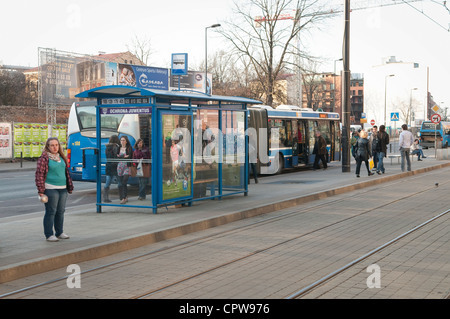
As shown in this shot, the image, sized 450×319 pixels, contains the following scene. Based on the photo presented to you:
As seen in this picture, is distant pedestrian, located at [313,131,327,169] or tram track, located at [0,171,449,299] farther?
distant pedestrian, located at [313,131,327,169]

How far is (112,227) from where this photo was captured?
1009 cm

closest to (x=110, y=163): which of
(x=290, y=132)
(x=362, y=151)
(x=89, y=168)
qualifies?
(x=89, y=168)

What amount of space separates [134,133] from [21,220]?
9.23ft

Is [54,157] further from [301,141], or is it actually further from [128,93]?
[301,141]

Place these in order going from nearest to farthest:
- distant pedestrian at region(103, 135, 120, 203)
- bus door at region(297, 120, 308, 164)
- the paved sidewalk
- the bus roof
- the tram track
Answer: the tram track < the paved sidewalk < the bus roof < distant pedestrian at region(103, 135, 120, 203) < bus door at region(297, 120, 308, 164)

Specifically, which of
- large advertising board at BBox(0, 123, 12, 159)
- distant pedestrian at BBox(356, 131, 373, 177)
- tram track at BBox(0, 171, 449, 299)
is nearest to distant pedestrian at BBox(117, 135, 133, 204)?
tram track at BBox(0, 171, 449, 299)

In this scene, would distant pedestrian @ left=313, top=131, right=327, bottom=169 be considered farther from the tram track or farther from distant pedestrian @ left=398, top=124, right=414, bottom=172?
the tram track

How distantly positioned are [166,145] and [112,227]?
2.43 meters

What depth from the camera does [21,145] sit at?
34.9 meters

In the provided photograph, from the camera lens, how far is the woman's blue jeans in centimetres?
870

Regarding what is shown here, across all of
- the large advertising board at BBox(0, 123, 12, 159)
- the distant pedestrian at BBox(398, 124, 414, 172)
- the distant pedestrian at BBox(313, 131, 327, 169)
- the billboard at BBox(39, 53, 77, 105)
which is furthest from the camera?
the billboard at BBox(39, 53, 77, 105)

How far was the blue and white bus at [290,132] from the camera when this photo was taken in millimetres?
23969
